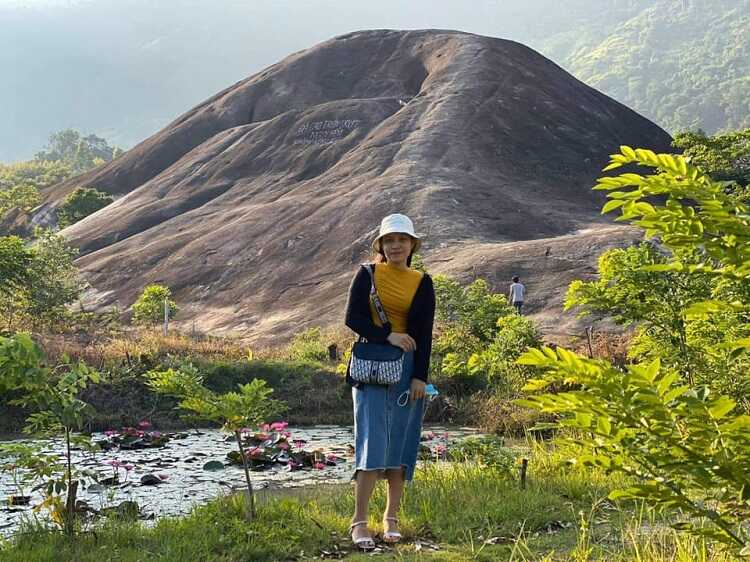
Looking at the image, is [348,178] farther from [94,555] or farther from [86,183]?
[94,555]

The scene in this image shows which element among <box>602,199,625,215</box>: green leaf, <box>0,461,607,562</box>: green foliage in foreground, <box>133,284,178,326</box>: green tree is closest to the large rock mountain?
<box>133,284,178,326</box>: green tree

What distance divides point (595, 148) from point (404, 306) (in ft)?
163

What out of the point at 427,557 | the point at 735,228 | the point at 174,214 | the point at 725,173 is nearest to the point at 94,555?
the point at 427,557

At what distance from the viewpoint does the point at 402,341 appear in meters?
5.50

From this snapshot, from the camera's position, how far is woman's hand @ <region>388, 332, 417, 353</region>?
5488mm

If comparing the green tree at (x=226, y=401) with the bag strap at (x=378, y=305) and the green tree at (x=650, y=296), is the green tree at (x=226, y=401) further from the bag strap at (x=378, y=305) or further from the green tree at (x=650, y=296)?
the green tree at (x=650, y=296)

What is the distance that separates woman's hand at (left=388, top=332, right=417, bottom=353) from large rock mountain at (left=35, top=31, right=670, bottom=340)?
18727mm

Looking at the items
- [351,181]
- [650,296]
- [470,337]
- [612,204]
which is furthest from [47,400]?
[351,181]

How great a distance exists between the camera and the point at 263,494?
25.3 feet

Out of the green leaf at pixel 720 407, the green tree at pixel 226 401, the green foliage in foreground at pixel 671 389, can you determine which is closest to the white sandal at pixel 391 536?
the green tree at pixel 226 401

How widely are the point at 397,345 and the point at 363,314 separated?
1.01ft

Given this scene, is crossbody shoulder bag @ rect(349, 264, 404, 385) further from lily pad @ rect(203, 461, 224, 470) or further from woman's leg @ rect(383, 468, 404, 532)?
lily pad @ rect(203, 461, 224, 470)

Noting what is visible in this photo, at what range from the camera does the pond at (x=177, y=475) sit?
7.49 meters

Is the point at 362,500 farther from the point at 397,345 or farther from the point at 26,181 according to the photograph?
the point at 26,181
